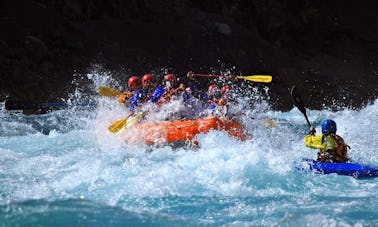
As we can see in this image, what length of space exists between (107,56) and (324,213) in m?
9.64

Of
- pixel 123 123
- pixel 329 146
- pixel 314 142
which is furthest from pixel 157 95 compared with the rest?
pixel 329 146

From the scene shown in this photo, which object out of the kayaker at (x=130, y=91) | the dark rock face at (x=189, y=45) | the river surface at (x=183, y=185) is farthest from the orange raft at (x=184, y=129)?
the dark rock face at (x=189, y=45)

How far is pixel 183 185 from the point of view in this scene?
4.83m

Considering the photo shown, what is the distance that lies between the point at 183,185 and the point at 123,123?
227 centimetres

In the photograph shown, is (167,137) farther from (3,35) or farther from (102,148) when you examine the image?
(3,35)

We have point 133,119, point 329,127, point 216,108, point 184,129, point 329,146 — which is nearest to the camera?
point 329,146

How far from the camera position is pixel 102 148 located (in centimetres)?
713

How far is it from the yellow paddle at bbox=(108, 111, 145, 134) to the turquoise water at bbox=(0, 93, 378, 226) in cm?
26

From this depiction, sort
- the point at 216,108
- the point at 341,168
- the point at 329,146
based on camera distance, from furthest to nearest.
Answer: the point at 216,108 → the point at 329,146 → the point at 341,168

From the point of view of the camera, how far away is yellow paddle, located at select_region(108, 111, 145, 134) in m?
6.80

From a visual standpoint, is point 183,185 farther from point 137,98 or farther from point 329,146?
point 137,98

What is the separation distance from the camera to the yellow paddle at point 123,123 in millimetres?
6801

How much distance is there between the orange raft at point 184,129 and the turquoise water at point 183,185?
12 centimetres

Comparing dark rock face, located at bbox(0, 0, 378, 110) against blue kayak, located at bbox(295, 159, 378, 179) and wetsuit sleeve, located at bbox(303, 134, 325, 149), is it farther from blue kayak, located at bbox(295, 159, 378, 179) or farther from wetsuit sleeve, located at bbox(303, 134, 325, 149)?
blue kayak, located at bbox(295, 159, 378, 179)
